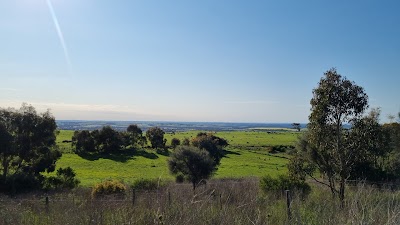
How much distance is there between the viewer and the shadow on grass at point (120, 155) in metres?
72.6

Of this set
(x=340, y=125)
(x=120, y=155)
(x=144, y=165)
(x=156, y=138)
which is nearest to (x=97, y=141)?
(x=120, y=155)

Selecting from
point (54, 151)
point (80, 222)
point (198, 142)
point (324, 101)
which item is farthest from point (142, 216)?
point (198, 142)

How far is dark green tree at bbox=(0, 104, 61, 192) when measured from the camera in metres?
40.3

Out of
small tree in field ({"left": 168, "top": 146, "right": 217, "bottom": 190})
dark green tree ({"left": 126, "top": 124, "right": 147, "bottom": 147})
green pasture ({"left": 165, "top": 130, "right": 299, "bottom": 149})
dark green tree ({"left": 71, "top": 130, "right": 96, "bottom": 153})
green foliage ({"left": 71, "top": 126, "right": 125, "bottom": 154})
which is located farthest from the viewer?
green pasture ({"left": 165, "top": 130, "right": 299, "bottom": 149})

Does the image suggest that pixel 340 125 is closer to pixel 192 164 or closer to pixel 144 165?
pixel 192 164

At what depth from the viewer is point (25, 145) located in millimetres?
42812

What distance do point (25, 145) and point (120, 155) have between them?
34715 millimetres

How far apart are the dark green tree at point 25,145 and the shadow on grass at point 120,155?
83.6 feet

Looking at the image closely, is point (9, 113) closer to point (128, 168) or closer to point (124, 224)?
point (128, 168)

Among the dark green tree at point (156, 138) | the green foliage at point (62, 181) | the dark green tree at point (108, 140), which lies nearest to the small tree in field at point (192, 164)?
the green foliage at point (62, 181)

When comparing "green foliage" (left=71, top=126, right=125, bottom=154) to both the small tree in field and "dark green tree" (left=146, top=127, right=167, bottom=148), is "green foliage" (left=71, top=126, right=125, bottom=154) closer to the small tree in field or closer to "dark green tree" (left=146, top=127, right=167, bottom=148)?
"dark green tree" (left=146, top=127, right=167, bottom=148)

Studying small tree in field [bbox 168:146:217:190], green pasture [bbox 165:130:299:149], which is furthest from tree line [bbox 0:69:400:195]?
green pasture [bbox 165:130:299:149]

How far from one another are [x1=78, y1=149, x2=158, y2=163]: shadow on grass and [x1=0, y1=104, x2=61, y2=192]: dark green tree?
2547 centimetres

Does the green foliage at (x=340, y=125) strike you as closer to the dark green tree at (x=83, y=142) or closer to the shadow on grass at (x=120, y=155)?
the shadow on grass at (x=120, y=155)
